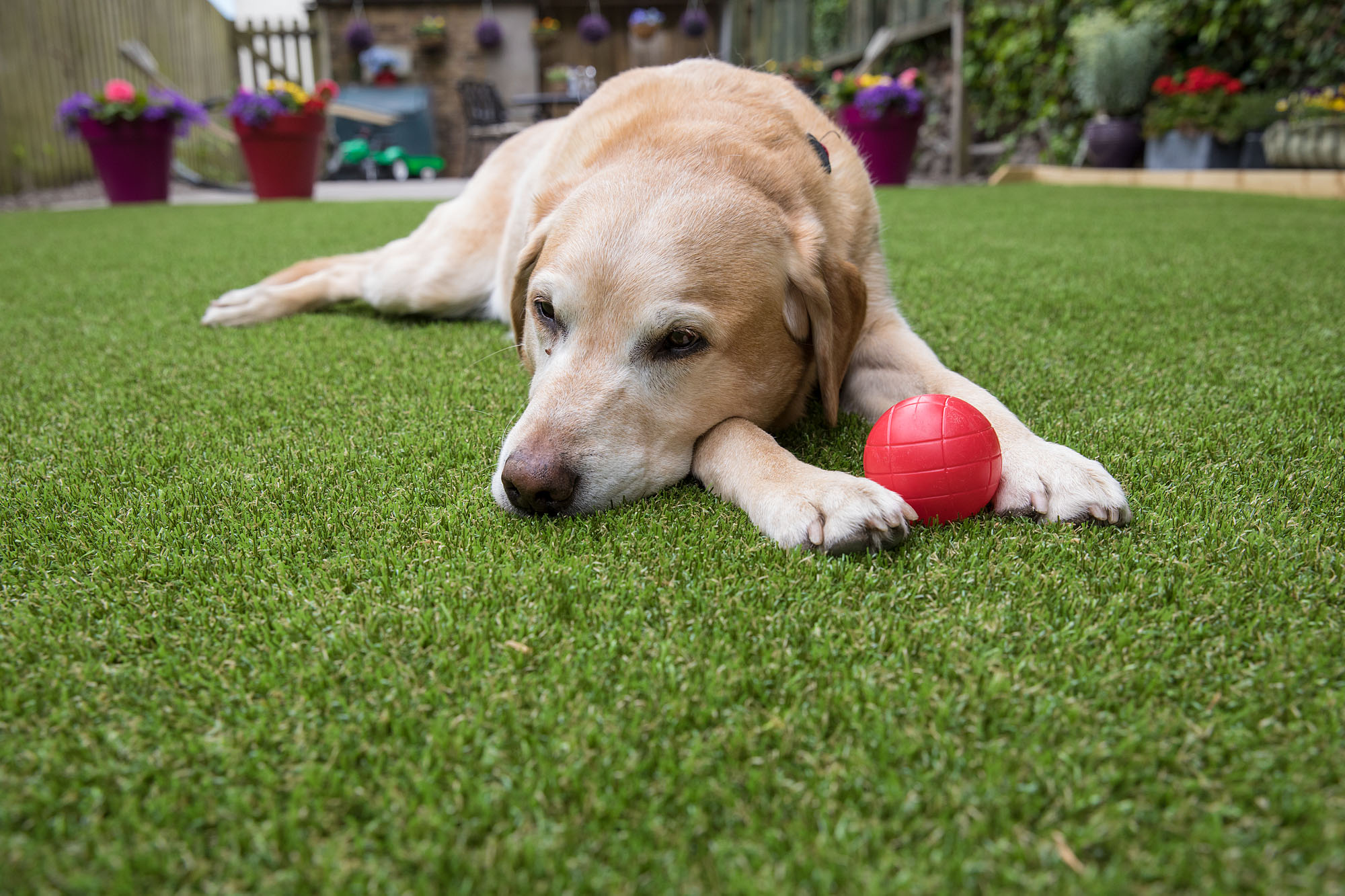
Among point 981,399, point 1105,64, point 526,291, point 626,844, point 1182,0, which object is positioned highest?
point 1182,0

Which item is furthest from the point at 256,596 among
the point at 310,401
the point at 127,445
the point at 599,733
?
the point at 310,401

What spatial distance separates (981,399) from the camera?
2.01 meters

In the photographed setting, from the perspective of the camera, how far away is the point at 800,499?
61.4 inches

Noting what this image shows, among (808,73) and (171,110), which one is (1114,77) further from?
(171,110)

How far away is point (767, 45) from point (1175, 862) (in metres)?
22.0

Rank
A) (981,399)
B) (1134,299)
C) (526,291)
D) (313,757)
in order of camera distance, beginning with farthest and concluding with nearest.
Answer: (1134,299), (526,291), (981,399), (313,757)

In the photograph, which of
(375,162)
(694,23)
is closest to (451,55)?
(375,162)

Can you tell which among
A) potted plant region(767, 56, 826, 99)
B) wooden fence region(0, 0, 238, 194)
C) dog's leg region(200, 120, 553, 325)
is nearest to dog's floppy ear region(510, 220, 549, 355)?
dog's leg region(200, 120, 553, 325)

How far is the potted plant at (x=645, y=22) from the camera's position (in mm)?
20359

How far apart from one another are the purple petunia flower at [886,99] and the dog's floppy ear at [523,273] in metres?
8.52

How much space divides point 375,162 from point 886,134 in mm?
10947

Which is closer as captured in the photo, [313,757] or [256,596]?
[313,757]

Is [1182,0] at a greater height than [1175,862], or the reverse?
[1182,0]

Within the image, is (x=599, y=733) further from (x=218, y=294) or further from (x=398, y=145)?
(x=398, y=145)
